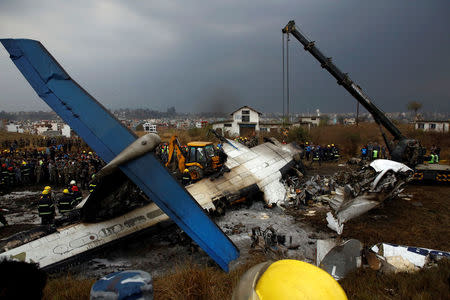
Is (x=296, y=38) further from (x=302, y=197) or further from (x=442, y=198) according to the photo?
→ (x=442, y=198)

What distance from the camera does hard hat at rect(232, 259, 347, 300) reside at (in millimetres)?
1381

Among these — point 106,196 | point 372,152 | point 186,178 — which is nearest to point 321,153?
point 372,152

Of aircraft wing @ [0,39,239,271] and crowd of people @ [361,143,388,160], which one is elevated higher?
aircraft wing @ [0,39,239,271]

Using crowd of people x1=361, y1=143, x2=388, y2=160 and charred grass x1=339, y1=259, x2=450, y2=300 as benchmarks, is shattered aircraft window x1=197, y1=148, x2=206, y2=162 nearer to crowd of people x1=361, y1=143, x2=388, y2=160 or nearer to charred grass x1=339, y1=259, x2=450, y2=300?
charred grass x1=339, y1=259, x2=450, y2=300

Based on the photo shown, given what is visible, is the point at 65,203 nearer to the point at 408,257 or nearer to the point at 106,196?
the point at 106,196

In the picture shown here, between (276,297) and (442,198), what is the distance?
49.1 ft

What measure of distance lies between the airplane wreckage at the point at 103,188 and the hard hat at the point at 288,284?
4.19 meters

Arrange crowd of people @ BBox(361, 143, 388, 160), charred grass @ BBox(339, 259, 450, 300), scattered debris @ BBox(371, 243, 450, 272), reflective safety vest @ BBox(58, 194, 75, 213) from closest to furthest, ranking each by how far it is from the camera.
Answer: charred grass @ BBox(339, 259, 450, 300)
scattered debris @ BBox(371, 243, 450, 272)
reflective safety vest @ BBox(58, 194, 75, 213)
crowd of people @ BBox(361, 143, 388, 160)


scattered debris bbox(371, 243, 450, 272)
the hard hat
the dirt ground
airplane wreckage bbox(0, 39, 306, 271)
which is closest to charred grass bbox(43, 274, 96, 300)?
the dirt ground

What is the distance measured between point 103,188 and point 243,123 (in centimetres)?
4089

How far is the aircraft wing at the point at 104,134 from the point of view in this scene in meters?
5.15

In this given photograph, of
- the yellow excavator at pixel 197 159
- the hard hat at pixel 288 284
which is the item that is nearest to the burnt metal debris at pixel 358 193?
the yellow excavator at pixel 197 159

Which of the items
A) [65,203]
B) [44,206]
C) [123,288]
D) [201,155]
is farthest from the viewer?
[201,155]

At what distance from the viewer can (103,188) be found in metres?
5.88
